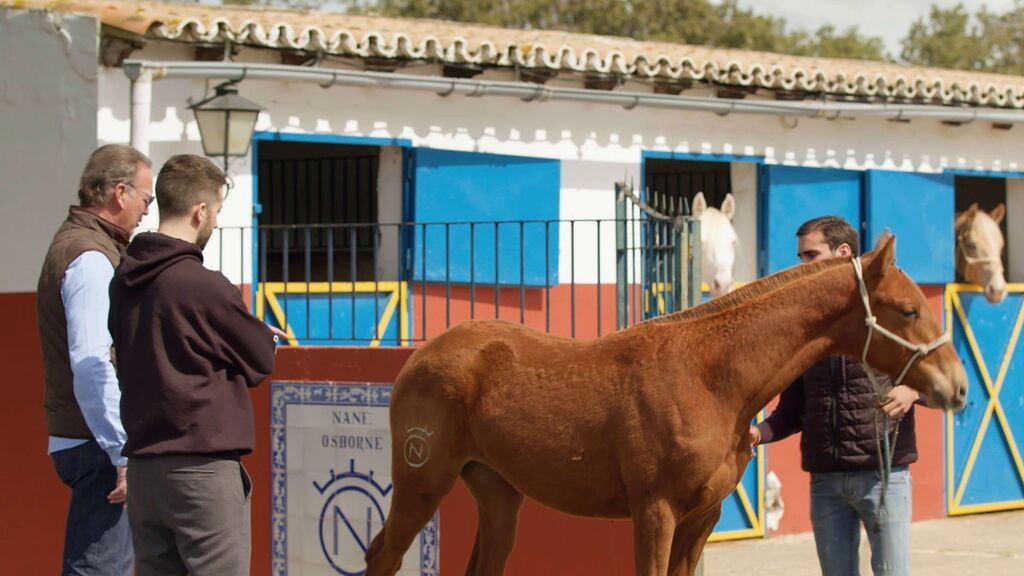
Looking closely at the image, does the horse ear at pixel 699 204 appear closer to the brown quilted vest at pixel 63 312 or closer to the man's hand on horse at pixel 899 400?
the man's hand on horse at pixel 899 400

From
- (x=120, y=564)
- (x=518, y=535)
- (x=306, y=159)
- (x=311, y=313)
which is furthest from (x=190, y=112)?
(x=120, y=564)

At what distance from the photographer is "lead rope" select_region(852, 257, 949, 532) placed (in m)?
4.73

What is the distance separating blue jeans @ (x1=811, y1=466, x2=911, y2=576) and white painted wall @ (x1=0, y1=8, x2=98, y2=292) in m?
4.55

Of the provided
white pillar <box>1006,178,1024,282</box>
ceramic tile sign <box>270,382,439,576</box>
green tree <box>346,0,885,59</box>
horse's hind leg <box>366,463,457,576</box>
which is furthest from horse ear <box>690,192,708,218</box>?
green tree <box>346,0,885,59</box>

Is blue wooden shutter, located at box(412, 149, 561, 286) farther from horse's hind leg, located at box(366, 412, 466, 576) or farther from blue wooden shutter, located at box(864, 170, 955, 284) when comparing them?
horse's hind leg, located at box(366, 412, 466, 576)

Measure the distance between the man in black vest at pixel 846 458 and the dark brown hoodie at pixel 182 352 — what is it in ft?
6.64

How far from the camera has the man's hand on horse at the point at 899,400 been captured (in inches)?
191

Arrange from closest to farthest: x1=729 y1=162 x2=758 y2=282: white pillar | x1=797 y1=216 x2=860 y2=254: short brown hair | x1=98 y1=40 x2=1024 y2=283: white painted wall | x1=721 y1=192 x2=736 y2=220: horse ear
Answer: x1=797 y1=216 x2=860 y2=254: short brown hair → x1=98 y1=40 x2=1024 y2=283: white painted wall → x1=721 y1=192 x2=736 y2=220: horse ear → x1=729 y1=162 x2=758 y2=282: white pillar

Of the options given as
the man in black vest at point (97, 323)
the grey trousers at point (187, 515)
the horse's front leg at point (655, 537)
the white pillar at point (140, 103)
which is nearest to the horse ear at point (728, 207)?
the white pillar at point (140, 103)

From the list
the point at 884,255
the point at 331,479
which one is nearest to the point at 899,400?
the point at 884,255

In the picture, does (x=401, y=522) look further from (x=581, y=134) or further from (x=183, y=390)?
(x=581, y=134)

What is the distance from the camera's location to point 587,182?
10.5 metres

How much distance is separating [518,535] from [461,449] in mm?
1236

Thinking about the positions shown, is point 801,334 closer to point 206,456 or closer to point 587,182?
point 206,456
